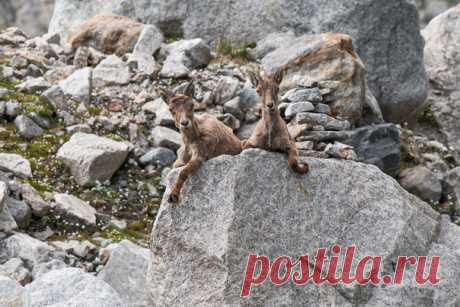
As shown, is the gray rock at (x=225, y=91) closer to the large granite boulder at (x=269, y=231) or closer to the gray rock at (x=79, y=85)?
the gray rock at (x=79, y=85)

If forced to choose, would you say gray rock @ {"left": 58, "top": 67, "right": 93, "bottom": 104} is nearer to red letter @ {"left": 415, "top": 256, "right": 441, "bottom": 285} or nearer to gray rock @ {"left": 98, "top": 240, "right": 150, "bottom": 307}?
gray rock @ {"left": 98, "top": 240, "right": 150, "bottom": 307}

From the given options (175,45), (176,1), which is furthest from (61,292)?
(176,1)

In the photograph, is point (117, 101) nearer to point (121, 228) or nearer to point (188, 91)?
point (121, 228)

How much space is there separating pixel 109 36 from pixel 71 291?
1567 centimetres

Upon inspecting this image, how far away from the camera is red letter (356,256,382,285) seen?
38.9 feet

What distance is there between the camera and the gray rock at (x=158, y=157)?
19328 millimetres

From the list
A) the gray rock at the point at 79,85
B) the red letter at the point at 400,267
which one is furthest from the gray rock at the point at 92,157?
the red letter at the point at 400,267

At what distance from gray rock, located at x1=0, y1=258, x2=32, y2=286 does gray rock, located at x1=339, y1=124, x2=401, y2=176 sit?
10.3m

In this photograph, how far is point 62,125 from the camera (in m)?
20.5

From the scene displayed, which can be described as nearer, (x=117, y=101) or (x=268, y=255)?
(x=268, y=255)

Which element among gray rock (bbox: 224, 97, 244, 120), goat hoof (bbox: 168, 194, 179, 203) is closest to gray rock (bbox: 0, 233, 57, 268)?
goat hoof (bbox: 168, 194, 179, 203)

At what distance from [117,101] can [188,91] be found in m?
10.3

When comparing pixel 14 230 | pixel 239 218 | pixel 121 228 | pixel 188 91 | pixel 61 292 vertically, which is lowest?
pixel 121 228

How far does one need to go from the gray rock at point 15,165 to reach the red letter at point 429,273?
403 inches
